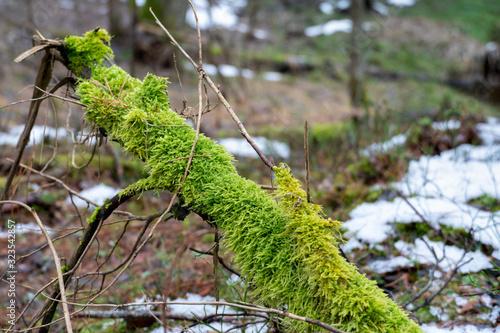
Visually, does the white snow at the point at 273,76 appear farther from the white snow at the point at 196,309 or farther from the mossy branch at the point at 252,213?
the mossy branch at the point at 252,213

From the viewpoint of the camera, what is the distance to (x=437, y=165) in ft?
12.9

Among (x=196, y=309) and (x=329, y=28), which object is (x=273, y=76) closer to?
(x=329, y=28)

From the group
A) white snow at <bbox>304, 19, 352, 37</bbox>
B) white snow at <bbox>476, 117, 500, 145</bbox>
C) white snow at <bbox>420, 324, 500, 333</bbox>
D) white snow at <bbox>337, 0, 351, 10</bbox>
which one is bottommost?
white snow at <bbox>420, 324, 500, 333</bbox>

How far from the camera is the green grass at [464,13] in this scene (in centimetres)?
1780

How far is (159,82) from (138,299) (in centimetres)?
185

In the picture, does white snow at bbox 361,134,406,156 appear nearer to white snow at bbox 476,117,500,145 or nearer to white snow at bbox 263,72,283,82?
white snow at bbox 476,117,500,145

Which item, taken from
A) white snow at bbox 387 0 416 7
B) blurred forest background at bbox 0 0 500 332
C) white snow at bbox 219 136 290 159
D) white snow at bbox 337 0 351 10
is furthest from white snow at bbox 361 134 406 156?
white snow at bbox 387 0 416 7

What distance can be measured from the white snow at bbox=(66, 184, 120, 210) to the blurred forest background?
0.05m

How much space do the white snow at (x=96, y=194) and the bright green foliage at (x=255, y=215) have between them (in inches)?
117

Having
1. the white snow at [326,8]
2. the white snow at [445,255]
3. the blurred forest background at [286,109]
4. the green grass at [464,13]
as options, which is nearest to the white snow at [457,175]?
the blurred forest background at [286,109]

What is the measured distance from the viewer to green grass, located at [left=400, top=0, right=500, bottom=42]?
17802 millimetres

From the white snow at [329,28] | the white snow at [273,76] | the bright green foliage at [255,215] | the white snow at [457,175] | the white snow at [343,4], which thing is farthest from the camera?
the white snow at [343,4]

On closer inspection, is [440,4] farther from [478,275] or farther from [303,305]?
[303,305]

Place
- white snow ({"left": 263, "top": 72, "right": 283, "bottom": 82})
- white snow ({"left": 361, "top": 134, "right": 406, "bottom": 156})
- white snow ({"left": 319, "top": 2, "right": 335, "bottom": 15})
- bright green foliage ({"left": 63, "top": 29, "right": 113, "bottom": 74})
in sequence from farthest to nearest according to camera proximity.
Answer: white snow ({"left": 319, "top": 2, "right": 335, "bottom": 15}), white snow ({"left": 263, "top": 72, "right": 283, "bottom": 82}), white snow ({"left": 361, "top": 134, "right": 406, "bottom": 156}), bright green foliage ({"left": 63, "top": 29, "right": 113, "bottom": 74})
